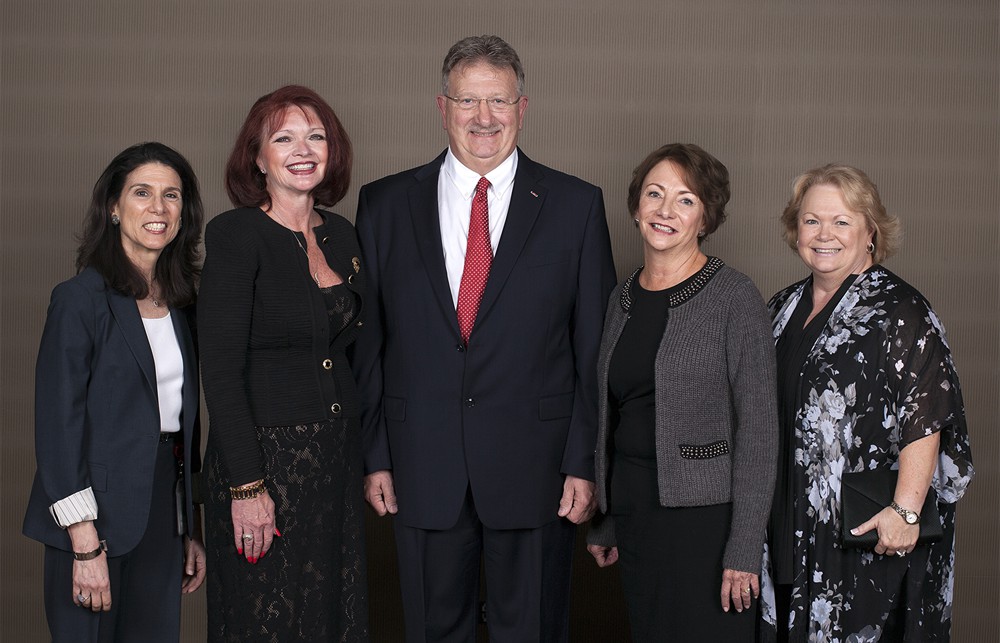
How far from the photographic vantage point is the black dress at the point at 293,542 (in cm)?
228

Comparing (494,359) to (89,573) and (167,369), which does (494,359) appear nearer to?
(167,369)

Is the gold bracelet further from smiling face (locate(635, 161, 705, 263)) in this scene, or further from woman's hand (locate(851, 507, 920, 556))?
woman's hand (locate(851, 507, 920, 556))

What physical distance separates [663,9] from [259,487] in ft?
8.39

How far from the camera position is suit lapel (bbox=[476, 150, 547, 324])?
252 centimetres

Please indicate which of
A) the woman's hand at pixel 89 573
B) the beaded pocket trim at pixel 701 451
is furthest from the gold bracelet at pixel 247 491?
the beaded pocket trim at pixel 701 451

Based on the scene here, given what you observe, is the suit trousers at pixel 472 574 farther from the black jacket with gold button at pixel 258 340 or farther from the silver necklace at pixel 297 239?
the silver necklace at pixel 297 239

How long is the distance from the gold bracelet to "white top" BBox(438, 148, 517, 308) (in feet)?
2.54

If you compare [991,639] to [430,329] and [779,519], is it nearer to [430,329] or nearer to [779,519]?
[779,519]

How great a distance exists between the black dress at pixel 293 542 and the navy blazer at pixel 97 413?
7.2 inches

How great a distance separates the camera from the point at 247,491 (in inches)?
87.8

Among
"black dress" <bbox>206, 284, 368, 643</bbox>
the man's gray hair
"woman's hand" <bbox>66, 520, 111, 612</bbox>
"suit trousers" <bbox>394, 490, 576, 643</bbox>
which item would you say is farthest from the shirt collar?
"woman's hand" <bbox>66, 520, 111, 612</bbox>

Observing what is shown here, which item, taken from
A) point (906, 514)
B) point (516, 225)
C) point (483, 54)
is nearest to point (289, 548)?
point (516, 225)

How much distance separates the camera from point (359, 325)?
2.51 meters

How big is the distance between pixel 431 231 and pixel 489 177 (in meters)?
0.22
